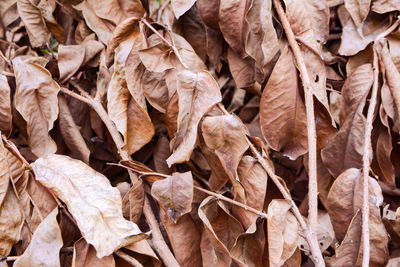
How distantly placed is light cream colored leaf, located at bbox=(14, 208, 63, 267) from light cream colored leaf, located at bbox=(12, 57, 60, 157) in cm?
13

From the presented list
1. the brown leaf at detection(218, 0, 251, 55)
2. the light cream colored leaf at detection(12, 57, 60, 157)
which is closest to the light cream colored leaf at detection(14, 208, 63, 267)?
the light cream colored leaf at detection(12, 57, 60, 157)

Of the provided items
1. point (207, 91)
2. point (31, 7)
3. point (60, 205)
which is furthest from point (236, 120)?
point (31, 7)

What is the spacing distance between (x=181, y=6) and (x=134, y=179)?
0.27 metres

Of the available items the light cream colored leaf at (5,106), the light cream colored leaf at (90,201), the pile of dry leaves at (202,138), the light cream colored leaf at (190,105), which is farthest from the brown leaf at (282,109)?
the light cream colored leaf at (5,106)

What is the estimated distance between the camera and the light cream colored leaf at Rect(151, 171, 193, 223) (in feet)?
1.94

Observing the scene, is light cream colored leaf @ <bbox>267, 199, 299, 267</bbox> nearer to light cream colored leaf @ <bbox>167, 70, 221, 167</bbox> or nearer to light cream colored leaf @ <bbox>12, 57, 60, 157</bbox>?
light cream colored leaf @ <bbox>167, 70, 221, 167</bbox>

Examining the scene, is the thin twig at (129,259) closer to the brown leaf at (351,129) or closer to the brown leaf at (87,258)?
the brown leaf at (87,258)

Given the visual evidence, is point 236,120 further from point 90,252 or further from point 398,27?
point 398,27

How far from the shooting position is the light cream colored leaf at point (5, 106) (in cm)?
67

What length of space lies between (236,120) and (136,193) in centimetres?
17

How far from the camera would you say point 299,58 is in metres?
0.68

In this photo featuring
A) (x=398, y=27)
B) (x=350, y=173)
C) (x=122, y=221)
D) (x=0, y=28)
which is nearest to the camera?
(x=122, y=221)

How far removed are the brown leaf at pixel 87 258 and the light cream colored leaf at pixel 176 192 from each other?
10 cm

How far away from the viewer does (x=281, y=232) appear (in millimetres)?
569
